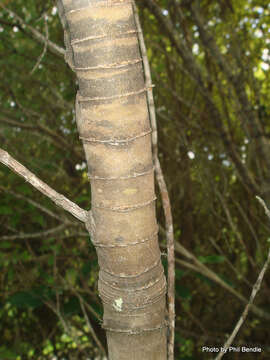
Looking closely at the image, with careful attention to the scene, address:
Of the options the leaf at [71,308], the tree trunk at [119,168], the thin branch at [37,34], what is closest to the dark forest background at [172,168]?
the leaf at [71,308]

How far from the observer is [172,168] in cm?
258

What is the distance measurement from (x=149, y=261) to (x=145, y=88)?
0.95 feet

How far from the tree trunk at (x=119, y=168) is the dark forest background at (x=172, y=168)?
1.25 meters

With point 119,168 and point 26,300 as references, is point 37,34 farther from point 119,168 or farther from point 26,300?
point 26,300

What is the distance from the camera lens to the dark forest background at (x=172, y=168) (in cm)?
207

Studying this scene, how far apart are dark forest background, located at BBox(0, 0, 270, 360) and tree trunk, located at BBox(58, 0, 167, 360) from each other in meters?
1.25

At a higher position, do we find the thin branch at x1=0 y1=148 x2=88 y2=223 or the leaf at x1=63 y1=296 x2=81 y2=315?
the thin branch at x1=0 y1=148 x2=88 y2=223

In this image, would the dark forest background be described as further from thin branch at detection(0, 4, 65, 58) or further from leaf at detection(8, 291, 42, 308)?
thin branch at detection(0, 4, 65, 58)

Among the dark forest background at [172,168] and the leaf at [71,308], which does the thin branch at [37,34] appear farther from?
the leaf at [71,308]

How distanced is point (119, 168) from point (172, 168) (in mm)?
1955

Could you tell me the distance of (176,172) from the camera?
2.59 metres

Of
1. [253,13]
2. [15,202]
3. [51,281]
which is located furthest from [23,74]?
[253,13]

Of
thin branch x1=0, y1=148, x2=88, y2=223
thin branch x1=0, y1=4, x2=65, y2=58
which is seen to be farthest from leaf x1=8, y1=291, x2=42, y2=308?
thin branch x1=0, y1=148, x2=88, y2=223

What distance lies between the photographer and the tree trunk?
23.4 inches
